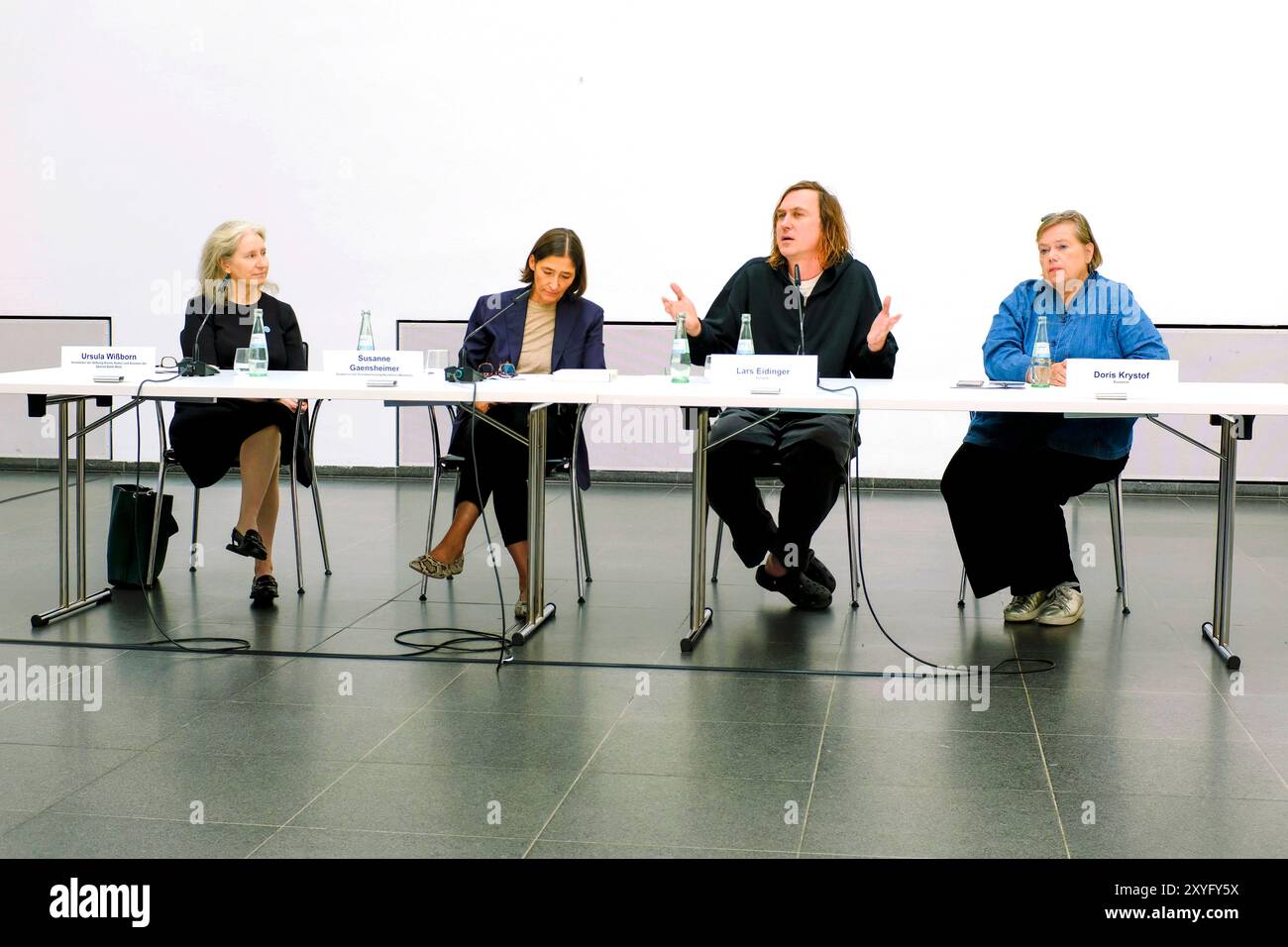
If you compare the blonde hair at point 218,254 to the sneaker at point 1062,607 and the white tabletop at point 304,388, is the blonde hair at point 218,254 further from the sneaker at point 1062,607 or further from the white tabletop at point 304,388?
the sneaker at point 1062,607

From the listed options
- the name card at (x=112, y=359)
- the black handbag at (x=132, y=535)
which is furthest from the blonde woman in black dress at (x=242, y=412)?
the name card at (x=112, y=359)

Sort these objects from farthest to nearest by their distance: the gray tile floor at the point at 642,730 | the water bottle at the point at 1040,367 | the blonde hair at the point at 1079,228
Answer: the blonde hair at the point at 1079,228, the water bottle at the point at 1040,367, the gray tile floor at the point at 642,730

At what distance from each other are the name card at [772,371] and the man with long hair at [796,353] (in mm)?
279

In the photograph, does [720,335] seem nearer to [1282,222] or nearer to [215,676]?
[215,676]

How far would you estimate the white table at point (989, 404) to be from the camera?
3.00 metres

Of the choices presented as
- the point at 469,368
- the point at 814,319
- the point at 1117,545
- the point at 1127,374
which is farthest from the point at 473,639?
the point at 1117,545

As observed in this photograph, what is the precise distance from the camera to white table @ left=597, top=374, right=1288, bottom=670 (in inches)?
118

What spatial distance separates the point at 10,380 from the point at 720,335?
5.98 feet

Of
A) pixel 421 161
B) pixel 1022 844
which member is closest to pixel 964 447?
pixel 1022 844

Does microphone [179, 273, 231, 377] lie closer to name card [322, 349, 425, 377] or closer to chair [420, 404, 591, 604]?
name card [322, 349, 425, 377]

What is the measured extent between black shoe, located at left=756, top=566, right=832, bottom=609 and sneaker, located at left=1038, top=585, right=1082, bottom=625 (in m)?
0.57

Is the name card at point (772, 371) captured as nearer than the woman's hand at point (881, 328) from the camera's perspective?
Yes

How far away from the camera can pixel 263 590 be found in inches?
147
